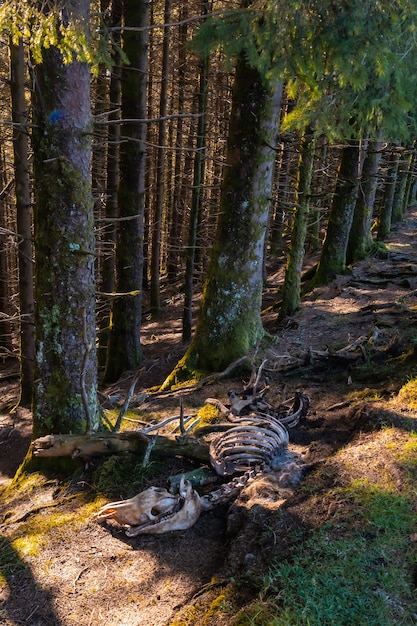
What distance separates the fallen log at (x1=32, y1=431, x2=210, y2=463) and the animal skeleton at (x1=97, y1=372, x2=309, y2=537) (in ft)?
1.44

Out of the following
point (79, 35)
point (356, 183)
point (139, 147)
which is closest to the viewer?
point (79, 35)

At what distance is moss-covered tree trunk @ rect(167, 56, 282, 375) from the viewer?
752 centimetres

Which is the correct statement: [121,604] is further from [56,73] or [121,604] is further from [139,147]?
[139,147]

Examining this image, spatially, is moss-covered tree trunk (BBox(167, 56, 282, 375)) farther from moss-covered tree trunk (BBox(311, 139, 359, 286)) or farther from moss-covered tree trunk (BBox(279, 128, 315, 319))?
moss-covered tree trunk (BBox(311, 139, 359, 286))

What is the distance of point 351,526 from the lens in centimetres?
324

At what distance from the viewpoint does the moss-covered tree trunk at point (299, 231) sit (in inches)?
387

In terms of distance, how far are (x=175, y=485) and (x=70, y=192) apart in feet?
10.5

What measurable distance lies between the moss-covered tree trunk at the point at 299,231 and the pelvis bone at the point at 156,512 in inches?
268

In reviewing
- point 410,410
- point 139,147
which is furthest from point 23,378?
point 410,410

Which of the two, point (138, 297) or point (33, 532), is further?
point (138, 297)

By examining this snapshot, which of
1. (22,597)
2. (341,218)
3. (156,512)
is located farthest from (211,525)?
(341,218)

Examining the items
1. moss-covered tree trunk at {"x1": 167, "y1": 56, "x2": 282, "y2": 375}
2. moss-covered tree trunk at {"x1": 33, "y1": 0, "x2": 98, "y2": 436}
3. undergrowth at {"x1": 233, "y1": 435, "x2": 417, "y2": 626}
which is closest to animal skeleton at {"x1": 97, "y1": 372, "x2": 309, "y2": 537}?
undergrowth at {"x1": 233, "y1": 435, "x2": 417, "y2": 626}

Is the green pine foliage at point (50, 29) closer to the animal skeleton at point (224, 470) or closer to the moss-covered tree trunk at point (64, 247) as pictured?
the moss-covered tree trunk at point (64, 247)

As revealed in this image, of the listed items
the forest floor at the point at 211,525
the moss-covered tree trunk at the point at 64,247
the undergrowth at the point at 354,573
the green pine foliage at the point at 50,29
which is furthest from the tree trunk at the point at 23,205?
the undergrowth at the point at 354,573
